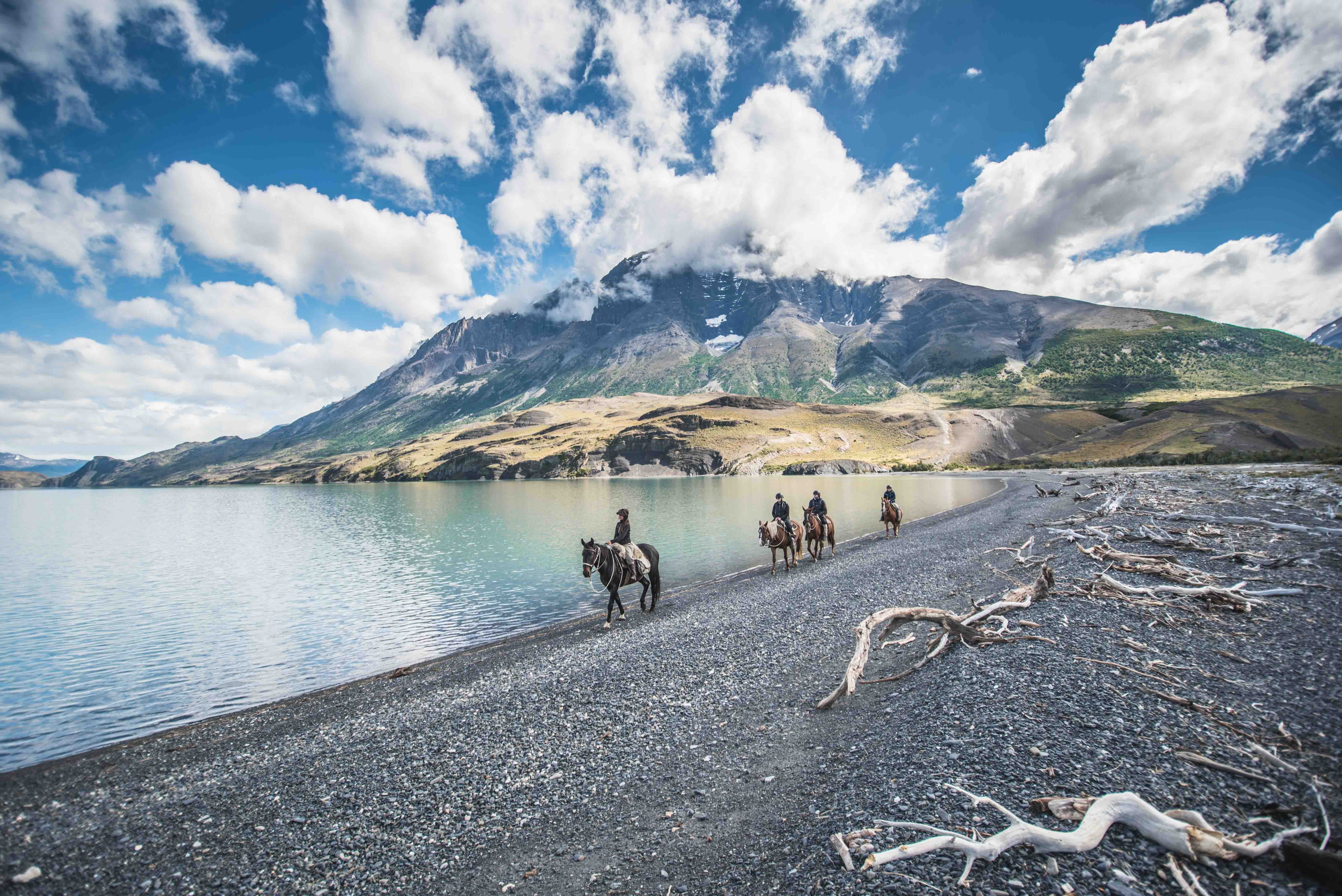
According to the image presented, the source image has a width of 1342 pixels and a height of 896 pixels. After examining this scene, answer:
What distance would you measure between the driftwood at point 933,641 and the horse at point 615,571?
9.28 m

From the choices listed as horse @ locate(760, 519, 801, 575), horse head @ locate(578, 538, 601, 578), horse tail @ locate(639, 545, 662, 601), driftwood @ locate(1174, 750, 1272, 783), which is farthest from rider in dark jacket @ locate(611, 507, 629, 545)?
driftwood @ locate(1174, 750, 1272, 783)

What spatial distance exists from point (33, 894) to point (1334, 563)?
32993 millimetres

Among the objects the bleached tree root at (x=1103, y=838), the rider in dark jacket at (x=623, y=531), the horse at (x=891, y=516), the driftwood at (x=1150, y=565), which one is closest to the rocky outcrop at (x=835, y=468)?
the horse at (x=891, y=516)

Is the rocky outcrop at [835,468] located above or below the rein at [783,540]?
below

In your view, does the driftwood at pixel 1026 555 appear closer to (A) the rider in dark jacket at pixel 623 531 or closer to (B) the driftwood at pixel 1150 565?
(B) the driftwood at pixel 1150 565

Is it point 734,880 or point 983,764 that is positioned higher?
point 983,764

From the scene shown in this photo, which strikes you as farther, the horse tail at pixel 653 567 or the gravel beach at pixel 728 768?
the horse tail at pixel 653 567

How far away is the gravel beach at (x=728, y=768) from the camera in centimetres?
657

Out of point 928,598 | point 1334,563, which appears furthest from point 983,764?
point 1334,563

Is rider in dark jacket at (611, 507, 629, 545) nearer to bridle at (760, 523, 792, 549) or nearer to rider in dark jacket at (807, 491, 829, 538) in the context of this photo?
bridle at (760, 523, 792, 549)

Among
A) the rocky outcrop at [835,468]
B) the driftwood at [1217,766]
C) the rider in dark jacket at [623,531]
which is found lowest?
the rocky outcrop at [835,468]

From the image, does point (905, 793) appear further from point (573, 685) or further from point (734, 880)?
point (573, 685)

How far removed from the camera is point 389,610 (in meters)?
27.0

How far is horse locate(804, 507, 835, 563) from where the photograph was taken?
104ft
